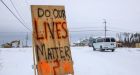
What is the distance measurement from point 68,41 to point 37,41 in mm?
941

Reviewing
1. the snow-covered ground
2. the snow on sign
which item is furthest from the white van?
the snow on sign

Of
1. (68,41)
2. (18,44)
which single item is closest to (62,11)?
(68,41)

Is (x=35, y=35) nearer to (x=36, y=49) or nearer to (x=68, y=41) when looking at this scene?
(x=36, y=49)

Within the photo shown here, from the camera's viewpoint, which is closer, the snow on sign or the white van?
the snow on sign

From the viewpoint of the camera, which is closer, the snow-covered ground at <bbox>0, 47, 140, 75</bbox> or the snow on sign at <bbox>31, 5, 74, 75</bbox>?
the snow on sign at <bbox>31, 5, 74, 75</bbox>

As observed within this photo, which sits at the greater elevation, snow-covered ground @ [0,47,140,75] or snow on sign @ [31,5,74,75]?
snow on sign @ [31,5,74,75]

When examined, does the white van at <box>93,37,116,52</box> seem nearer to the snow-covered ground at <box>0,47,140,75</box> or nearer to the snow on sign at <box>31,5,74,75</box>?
the snow-covered ground at <box>0,47,140,75</box>

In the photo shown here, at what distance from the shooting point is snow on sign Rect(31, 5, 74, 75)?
7746mm

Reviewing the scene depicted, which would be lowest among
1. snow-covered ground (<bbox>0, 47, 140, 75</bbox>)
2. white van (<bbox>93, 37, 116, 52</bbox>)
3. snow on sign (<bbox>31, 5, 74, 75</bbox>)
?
snow-covered ground (<bbox>0, 47, 140, 75</bbox>)

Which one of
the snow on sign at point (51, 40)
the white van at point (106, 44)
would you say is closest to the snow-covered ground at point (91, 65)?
the snow on sign at point (51, 40)

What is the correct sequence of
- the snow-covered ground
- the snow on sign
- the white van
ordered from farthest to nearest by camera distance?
the white van, the snow-covered ground, the snow on sign

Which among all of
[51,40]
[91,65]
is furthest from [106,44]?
[51,40]

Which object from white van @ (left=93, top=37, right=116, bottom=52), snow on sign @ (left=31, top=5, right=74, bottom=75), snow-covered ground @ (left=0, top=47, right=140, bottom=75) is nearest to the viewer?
snow on sign @ (left=31, top=5, right=74, bottom=75)

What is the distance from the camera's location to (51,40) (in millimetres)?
7922
